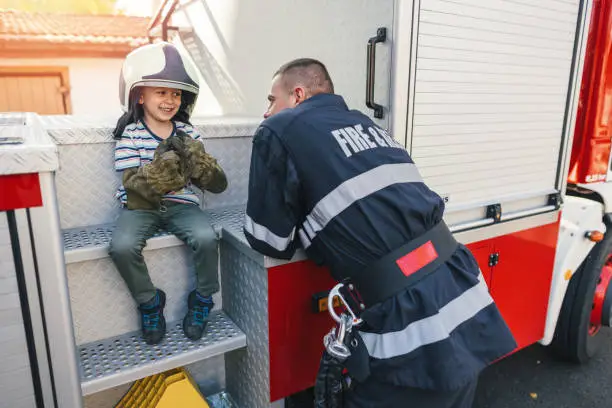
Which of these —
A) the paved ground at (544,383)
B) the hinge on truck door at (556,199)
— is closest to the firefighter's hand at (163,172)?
the hinge on truck door at (556,199)

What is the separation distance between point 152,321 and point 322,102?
1.09 metres

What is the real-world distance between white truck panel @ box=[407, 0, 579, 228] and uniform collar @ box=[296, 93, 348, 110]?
15.2 inches

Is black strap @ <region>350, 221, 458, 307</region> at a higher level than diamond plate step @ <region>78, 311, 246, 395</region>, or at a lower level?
higher

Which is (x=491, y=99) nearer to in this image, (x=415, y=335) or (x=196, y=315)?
(x=415, y=335)

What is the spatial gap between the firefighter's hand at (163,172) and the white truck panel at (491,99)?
98 cm

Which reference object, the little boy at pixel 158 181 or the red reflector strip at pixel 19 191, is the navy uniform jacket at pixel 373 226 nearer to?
the little boy at pixel 158 181

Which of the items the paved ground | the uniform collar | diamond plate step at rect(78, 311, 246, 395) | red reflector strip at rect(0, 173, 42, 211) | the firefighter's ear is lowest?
the paved ground

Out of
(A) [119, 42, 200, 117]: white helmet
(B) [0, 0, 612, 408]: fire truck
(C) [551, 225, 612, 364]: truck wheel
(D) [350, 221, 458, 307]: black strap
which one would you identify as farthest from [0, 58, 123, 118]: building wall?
(D) [350, 221, 458, 307]: black strap

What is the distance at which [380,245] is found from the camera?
154cm

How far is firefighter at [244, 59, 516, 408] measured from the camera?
1.50 m

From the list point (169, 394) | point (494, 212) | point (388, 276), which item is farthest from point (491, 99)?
point (169, 394)

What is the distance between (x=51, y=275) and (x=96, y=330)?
72cm

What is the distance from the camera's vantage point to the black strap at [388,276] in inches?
60.3

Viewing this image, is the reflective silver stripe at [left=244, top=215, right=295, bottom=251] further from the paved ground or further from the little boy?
the paved ground
